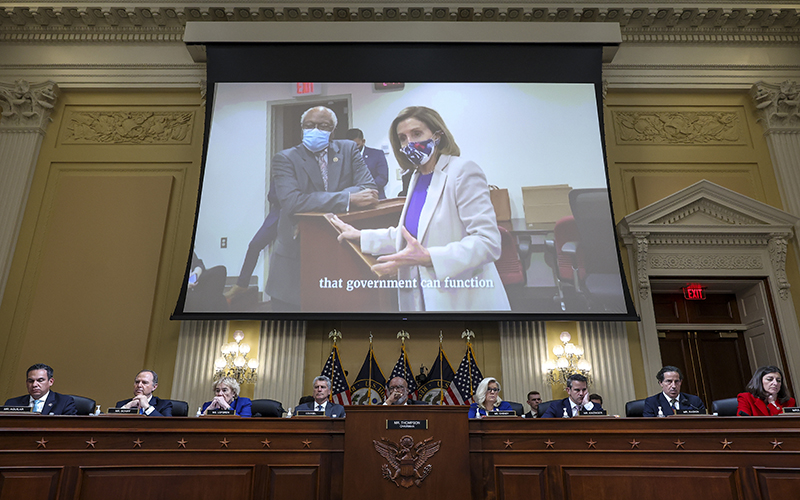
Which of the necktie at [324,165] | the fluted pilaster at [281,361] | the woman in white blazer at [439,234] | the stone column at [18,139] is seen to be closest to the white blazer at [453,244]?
the woman in white blazer at [439,234]

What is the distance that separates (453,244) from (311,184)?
6.26 ft

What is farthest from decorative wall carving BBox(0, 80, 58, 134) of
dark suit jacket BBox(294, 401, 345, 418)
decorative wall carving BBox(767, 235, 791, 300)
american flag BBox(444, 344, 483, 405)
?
decorative wall carving BBox(767, 235, 791, 300)

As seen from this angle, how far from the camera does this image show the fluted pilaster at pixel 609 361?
21.4 feet

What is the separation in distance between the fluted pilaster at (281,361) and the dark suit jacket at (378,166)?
1.92m

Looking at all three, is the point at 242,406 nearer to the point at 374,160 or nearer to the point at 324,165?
the point at 324,165

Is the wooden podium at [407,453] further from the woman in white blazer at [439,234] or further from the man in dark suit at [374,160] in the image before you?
the man in dark suit at [374,160]

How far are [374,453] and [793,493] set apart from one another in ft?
7.95

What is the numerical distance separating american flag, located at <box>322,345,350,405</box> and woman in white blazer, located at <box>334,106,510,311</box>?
0.99m

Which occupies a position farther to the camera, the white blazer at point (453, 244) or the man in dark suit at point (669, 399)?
the white blazer at point (453, 244)

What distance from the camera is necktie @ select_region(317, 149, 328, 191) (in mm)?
7020

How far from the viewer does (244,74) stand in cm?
764

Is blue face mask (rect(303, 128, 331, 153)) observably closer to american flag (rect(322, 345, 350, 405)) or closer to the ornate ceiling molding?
the ornate ceiling molding

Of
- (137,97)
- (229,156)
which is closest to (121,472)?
(229,156)

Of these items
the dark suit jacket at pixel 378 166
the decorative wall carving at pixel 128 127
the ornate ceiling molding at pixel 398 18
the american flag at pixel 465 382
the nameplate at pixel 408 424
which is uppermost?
the ornate ceiling molding at pixel 398 18
